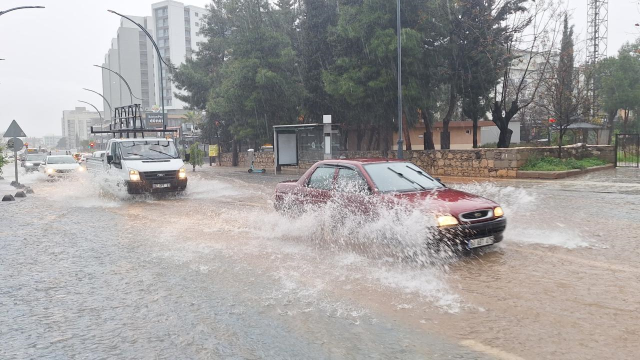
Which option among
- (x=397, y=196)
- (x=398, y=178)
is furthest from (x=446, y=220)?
(x=398, y=178)

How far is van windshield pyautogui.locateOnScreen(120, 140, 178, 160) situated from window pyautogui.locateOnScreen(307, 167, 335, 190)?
9.17 meters

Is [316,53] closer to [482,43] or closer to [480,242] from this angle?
[482,43]

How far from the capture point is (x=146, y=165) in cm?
1593

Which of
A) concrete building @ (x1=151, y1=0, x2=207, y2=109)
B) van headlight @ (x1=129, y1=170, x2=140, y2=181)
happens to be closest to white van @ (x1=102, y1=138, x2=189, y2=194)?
van headlight @ (x1=129, y1=170, x2=140, y2=181)

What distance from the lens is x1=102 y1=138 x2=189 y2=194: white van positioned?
1565 centimetres

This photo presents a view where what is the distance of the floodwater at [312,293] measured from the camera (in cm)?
427

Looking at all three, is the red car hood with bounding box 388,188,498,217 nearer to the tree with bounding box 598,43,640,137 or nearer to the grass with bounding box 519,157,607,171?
the grass with bounding box 519,157,607,171

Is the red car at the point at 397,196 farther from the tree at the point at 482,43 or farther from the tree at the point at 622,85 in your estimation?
the tree at the point at 622,85

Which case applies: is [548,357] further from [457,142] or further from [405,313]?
[457,142]

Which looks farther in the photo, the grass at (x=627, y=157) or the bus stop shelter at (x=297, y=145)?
the bus stop shelter at (x=297, y=145)

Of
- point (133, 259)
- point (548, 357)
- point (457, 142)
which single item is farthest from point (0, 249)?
point (457, 142)

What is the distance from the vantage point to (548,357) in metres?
3.91

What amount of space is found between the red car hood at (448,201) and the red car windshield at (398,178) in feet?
0.95

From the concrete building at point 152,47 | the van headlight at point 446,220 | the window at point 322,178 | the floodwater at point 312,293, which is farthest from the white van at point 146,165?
the concrete building at point 152,47
